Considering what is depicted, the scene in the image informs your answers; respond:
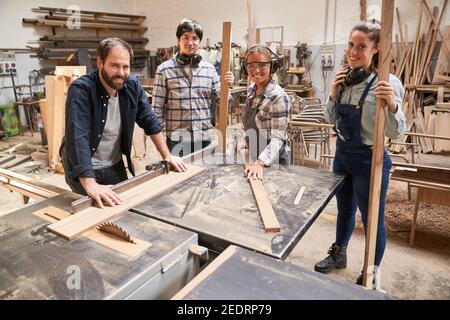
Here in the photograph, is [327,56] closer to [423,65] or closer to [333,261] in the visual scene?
[423,65]

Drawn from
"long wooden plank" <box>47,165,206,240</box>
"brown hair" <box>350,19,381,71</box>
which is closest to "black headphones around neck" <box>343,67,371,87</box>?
"brown hair" <box>350,19,381,71</box>

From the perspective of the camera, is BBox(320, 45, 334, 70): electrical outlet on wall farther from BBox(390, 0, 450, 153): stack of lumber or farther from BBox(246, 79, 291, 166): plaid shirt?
BBox(246, 79, 291, 166): plaid shirt

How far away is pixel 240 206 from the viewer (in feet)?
4.75

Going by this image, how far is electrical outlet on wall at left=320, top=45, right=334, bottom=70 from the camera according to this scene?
6.39 meters

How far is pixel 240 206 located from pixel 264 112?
0.76 metres

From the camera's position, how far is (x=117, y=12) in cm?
849

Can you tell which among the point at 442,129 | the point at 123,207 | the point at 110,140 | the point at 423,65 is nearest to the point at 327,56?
the point at 423,65

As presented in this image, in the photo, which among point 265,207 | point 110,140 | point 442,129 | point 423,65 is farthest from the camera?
point 423,65

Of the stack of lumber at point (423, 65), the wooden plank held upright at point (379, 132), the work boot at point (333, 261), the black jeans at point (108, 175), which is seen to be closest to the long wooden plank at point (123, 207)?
the black jeans at point (108, 175)

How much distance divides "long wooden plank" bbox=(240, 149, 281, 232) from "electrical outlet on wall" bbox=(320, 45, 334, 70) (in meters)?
5.42

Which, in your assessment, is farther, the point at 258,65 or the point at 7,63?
the point at 7,63

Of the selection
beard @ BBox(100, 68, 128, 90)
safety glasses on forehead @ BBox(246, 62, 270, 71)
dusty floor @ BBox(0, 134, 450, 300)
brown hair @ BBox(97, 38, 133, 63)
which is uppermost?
brown hair @ BBox(97, 38, 133, 63)
